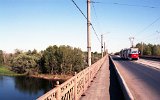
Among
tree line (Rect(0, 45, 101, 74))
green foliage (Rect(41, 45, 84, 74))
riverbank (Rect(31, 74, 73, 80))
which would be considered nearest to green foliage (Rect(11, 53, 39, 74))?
tree line (Rect(0, 45, 101, 74))

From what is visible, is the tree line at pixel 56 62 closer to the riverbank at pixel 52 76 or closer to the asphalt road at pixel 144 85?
the riverbank at pixel 52 76

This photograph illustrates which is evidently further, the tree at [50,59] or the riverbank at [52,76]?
the tree at [50,59]

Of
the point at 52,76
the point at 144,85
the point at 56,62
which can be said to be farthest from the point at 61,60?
the point at 144,85

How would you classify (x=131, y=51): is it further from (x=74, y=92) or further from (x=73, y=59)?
(x=73, y=59)

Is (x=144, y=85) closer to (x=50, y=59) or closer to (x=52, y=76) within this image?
(x=52, y=76)

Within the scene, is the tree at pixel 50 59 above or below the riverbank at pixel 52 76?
above

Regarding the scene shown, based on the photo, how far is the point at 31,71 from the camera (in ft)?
407

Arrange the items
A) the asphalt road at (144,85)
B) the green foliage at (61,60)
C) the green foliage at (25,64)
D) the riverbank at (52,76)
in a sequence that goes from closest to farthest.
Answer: the asphalt road at (144,85) < the riverbank at (52,76) < the green foliage at (61,60) < the green foliage at (25,64)

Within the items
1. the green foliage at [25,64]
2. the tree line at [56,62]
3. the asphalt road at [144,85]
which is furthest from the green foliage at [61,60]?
the asphalt road at [144,85]

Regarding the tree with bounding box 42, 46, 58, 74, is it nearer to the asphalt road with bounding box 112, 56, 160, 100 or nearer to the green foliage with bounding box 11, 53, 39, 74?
the green foliage with bounding box 11, 53, 39, 74

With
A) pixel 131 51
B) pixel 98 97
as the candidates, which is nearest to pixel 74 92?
pixel 98 97

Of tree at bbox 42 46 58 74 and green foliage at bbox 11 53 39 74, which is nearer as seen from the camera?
tree at bbox 42 46 58 74

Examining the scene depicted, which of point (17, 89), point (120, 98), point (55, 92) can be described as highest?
point (55, 92)

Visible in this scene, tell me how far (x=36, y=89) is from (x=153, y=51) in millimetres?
104091
